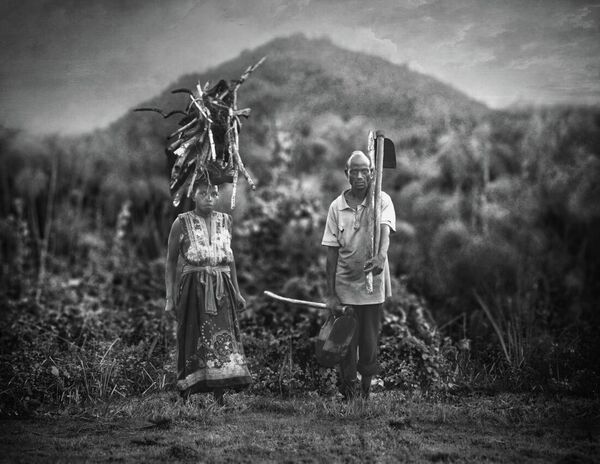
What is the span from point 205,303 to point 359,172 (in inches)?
64.2

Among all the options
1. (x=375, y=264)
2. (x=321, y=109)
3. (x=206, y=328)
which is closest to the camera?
(x=375, y=264)

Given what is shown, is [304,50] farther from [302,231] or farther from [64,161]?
[64,161]

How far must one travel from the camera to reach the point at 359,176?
5.21m

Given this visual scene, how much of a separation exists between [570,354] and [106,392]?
176 inches

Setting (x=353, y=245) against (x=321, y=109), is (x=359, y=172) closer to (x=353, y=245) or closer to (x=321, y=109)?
(x=353, y=245)

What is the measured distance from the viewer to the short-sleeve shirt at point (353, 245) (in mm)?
5191

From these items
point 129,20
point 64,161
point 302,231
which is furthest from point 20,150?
point 302,231

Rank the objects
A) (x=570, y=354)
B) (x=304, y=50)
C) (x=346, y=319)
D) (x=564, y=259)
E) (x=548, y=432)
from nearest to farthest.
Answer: (x=548, y=432)
(x=346, y=319)
(x=570, y=354)
(x=304, y=50)
(x=564, y=259)

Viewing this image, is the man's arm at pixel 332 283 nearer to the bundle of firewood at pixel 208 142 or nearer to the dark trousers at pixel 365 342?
the dark trousers at pixel 365 342

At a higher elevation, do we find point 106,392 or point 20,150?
point 20,150

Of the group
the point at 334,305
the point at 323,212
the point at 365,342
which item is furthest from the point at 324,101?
the point at 365,342

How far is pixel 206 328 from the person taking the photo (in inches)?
201

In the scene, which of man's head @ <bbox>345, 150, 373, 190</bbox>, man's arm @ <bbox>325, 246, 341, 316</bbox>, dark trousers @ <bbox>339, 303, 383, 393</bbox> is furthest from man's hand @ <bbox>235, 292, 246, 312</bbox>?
man's head @ <bbox>345, 150, 373, 190</bbox>

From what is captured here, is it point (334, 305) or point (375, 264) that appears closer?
point (375, 264)
